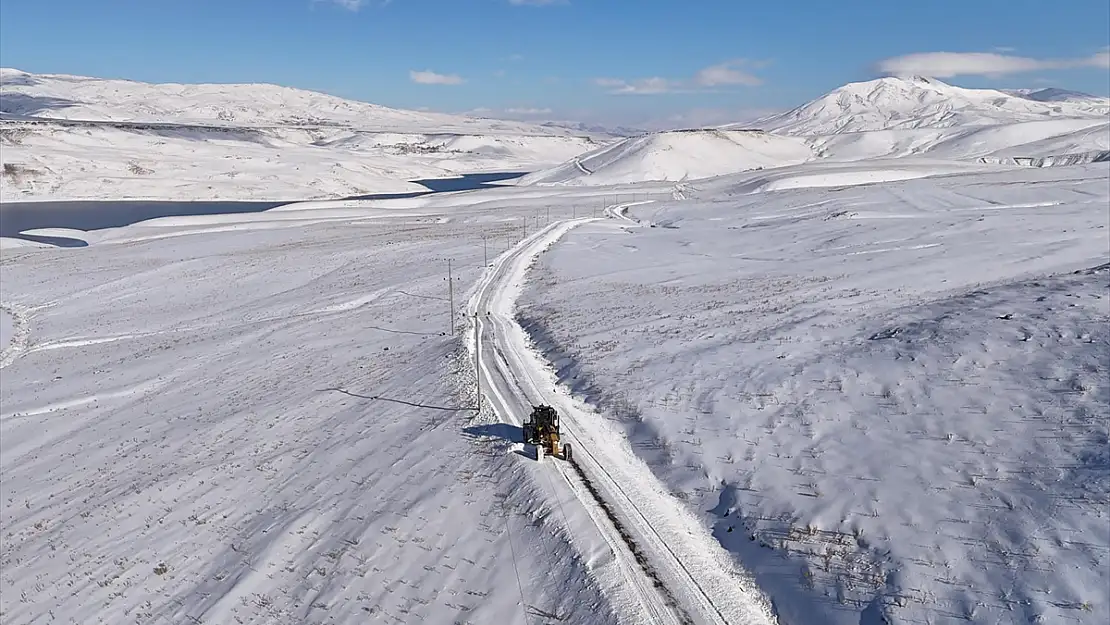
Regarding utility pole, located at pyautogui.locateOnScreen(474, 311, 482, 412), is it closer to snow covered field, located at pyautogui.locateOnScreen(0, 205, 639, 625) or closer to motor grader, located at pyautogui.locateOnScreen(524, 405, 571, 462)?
snow covered field, located at pyautogui.locateOnScreen(0, 205, 639, 625)

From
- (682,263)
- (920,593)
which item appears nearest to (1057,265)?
(682,263)

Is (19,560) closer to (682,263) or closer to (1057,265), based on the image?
(682,263)

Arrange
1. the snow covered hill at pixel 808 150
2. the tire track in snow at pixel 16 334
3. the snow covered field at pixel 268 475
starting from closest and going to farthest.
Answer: the snow covered field at pixel 268 475
the tire track in snow at pixel 16 334
the snow covered hill at pixel 808 150

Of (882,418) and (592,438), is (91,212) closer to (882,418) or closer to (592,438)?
(592,438)

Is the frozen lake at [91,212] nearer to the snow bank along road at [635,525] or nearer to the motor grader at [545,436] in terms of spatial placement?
the snow bank along road at [635,525]

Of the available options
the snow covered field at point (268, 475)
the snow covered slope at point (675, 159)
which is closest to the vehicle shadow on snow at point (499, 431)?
the snow covered field at point (268, 475)
